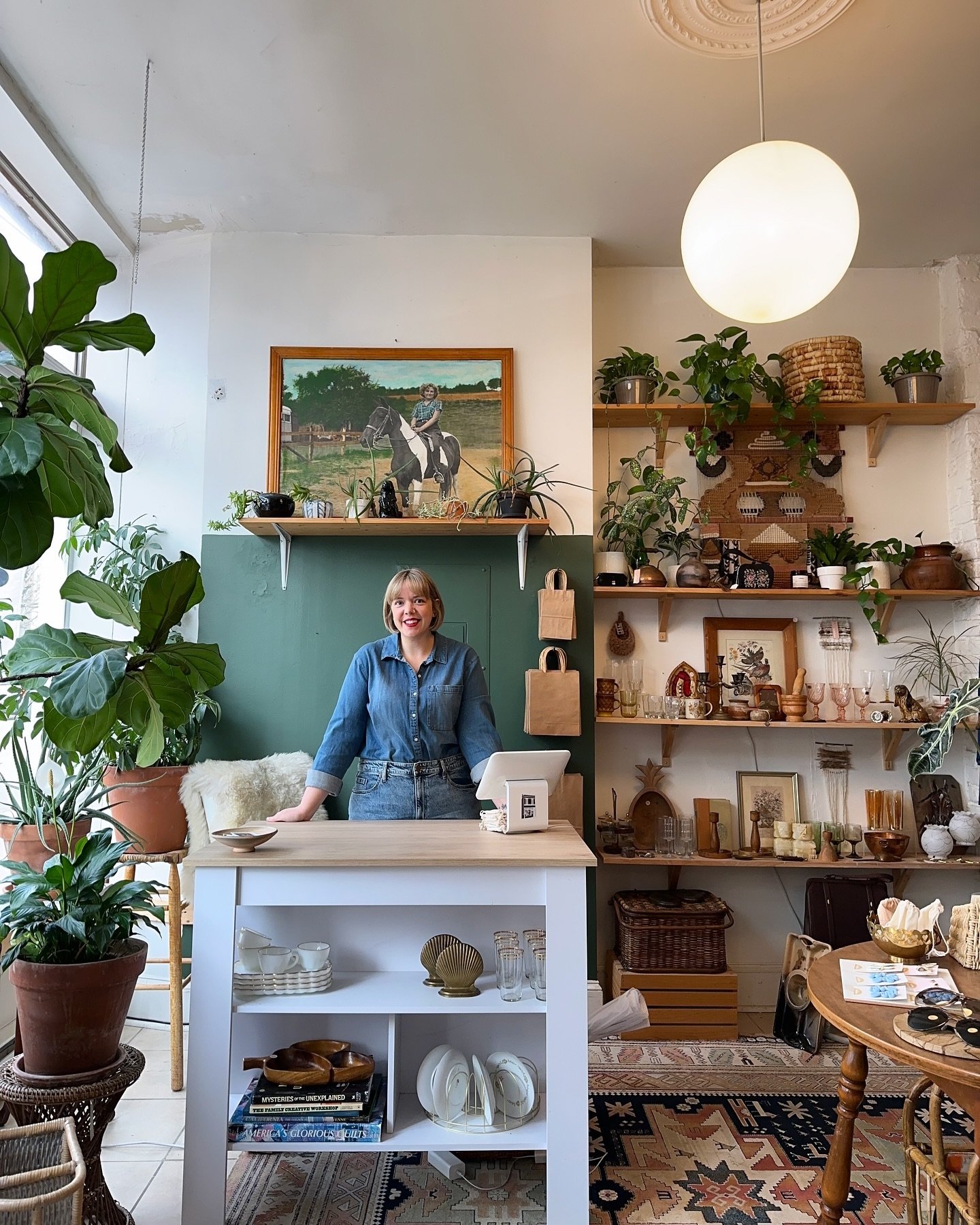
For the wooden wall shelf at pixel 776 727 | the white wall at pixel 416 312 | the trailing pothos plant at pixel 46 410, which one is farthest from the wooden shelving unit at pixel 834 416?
the trailing pothos plant at pixel 46 410

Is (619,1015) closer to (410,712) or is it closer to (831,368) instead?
(410,712)

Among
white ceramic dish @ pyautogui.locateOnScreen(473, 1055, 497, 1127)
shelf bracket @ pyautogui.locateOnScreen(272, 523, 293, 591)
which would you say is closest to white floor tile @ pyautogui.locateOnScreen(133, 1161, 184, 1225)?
white ceramic dish @ pyautogui.locateOnScreen(473, 1055, 497, 1127)

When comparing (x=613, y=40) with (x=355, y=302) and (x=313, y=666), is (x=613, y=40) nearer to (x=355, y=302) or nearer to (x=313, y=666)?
(x=355, y=302)

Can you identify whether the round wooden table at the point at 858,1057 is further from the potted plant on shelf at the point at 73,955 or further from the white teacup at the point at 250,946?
the potted plant on shelf at the point at 73,955

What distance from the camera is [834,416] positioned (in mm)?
4238

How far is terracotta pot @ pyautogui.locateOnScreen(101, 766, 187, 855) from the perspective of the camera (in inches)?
134

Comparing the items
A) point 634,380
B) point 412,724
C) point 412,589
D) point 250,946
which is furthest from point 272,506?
point 250,946

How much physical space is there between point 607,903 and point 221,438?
9.14 feet

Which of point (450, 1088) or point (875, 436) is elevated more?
point (875, 436)

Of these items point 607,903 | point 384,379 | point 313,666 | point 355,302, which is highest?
point 355,302

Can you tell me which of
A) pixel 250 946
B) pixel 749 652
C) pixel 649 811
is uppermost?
pixel 749 652

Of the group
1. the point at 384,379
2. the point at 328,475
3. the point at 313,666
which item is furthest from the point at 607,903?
the point at 384,379

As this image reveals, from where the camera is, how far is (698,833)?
13.7 ft

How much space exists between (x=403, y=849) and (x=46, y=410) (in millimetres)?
1364
